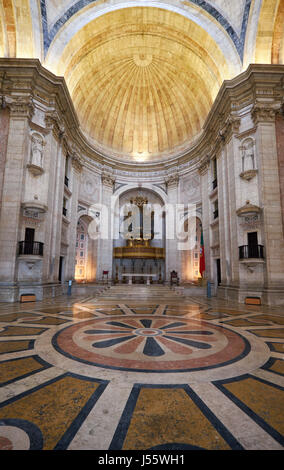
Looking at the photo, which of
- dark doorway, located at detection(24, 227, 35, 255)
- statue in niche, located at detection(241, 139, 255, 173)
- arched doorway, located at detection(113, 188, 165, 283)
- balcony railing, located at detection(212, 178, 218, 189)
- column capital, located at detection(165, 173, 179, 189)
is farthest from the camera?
arched doorway, located at detection(113, 188, 165, 283)

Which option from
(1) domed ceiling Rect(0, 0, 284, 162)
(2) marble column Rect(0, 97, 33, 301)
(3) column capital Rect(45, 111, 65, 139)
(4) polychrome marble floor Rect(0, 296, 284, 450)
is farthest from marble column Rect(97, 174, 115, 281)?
(4) polychrome marble floor Rect(0, 296, 284, 450)

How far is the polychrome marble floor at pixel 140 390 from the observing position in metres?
1.83

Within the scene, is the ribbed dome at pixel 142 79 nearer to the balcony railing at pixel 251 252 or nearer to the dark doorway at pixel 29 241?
the dark doorway at pixel 29 241

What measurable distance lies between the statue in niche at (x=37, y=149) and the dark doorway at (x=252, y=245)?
459 inches

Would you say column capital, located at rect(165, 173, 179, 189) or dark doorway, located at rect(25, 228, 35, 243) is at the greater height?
column capital, located at rect(165, 173, 179, 189)

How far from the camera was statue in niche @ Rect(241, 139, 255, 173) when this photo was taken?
12271 mm

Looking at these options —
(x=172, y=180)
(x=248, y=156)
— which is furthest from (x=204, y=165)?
(x=248, y=156)

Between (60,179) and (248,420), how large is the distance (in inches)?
590

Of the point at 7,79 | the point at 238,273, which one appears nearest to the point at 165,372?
the point at 238,273

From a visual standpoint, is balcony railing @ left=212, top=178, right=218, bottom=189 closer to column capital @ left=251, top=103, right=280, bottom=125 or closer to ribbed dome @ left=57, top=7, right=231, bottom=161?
column capital @ left=251, top=103, right=280, bottom=125

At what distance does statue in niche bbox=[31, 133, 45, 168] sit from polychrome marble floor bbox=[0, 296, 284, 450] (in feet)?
31.8

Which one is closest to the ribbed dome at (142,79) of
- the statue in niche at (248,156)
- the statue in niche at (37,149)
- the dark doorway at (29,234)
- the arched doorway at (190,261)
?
the statue in niche at (37,149)

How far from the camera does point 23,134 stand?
38.3 feet
